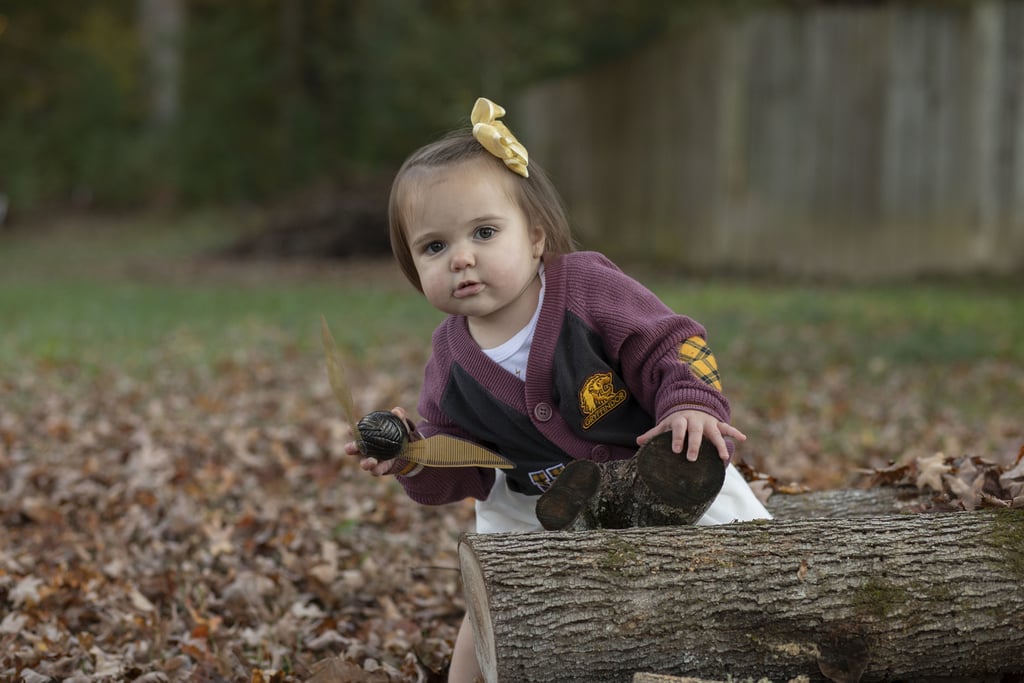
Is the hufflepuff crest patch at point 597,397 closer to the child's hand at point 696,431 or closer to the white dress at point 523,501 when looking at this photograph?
the white dress at point 523,501

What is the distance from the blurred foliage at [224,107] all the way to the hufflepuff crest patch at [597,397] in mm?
19921

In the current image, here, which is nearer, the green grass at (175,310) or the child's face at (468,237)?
the child's face at (468,237)

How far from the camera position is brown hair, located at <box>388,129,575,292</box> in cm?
320

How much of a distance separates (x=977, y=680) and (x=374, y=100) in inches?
970

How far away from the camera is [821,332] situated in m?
10.0

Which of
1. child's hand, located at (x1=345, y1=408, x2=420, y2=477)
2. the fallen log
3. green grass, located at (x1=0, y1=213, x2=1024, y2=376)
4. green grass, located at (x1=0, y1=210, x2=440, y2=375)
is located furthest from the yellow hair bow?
green grass, located at (x1=0, y1=210, x2=440, y2=375)

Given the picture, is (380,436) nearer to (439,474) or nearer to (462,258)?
(439,474)

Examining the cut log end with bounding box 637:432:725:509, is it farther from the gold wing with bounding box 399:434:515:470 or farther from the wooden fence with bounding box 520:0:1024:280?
the wooden fence with bounding box 520:0:1024:280

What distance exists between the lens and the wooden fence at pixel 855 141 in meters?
13.6

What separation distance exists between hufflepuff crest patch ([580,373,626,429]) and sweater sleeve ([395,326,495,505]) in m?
0.39

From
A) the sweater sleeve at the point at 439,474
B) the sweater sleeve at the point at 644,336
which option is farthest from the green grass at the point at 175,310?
the sweater sleeve at the point at 644,336

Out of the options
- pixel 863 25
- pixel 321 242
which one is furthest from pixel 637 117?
pixel 321 242

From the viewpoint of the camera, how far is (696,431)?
2.90m

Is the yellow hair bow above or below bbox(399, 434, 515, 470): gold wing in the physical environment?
above
